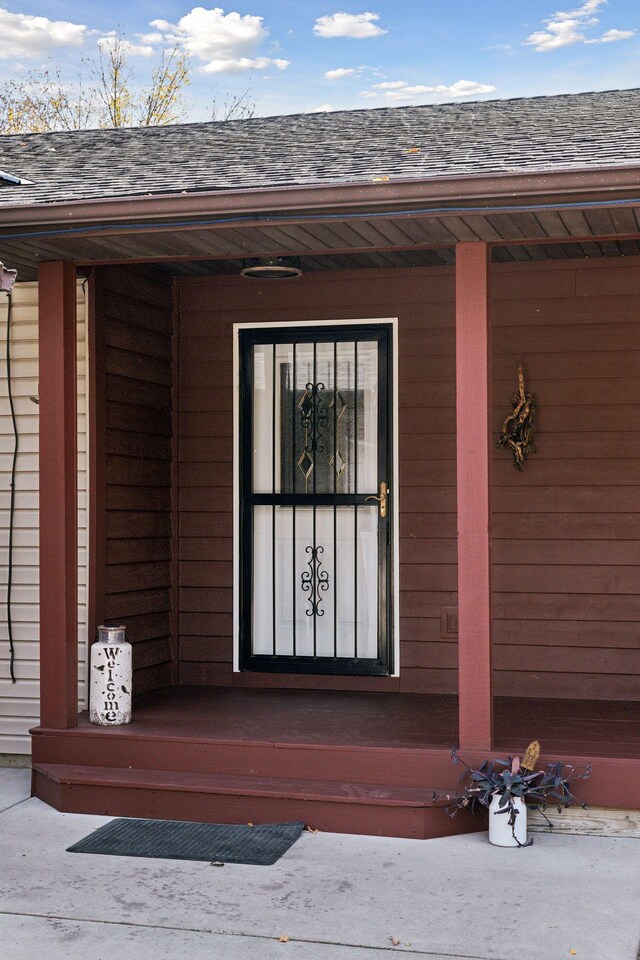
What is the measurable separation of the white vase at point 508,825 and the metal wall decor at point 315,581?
2017 mm

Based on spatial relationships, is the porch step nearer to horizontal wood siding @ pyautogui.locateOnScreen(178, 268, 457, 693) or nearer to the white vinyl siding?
the white vinyl siding

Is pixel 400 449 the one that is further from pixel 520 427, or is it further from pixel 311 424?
pixel 520 427

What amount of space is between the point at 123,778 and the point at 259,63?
31.0 m

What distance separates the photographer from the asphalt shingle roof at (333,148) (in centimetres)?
451

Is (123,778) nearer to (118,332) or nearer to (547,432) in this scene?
(118,332)

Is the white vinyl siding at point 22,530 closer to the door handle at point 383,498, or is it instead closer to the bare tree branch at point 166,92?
the door handle at point 383,498

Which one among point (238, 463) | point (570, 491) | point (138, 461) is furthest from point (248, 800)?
point (570, 491)

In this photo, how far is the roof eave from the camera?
160 inches

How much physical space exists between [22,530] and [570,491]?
2830mm

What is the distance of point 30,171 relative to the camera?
575cm

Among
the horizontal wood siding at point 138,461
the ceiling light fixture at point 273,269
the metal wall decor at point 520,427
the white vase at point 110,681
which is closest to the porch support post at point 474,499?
the ceiling light fixture at point 273,269

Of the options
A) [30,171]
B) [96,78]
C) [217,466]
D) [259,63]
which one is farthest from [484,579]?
[259,63]

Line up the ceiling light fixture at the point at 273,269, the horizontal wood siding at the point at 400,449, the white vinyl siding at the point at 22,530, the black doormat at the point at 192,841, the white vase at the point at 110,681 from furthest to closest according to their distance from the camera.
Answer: the horizontal wood siding at the point at 400,449
the white vinyl siding at the point at 22,530
the ceiling light fixture at the point at 273,269
the white vase at the point at 110,681
the black doormat at the point at 192,841

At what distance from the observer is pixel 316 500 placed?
6.20 m
